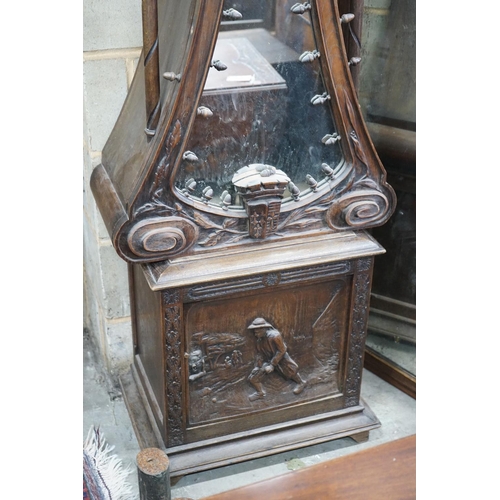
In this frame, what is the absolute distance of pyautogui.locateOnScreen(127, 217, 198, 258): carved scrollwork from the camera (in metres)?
1.71

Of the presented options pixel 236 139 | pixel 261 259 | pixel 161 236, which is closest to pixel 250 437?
→ pixel 261 259

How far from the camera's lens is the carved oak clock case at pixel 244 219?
1664 mm

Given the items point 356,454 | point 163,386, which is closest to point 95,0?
point 163,386

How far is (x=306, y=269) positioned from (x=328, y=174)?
0.24 m

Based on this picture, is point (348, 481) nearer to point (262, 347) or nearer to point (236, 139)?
point (262, 347)

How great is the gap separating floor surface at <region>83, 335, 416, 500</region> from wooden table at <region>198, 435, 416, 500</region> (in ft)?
0.32

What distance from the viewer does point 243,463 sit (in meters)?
2.14

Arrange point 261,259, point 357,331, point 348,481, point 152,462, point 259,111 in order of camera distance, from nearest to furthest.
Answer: point 152,462, point 259,111, point 261,259, point 348,481, point 357,331

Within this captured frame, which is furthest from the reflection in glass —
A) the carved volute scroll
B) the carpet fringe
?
the carpet fringe

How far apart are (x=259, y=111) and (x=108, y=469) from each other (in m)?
1.00

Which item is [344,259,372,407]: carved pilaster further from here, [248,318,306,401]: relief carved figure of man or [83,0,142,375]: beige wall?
[83,0,142,375]: beige wall

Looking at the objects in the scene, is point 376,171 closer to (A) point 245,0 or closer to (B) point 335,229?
(B) point 335,229

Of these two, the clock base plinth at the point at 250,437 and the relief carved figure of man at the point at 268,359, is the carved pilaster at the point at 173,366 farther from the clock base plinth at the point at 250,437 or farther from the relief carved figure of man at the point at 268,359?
the relief carved figure of man at the point at 268,359

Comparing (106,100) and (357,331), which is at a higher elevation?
(106,100)
